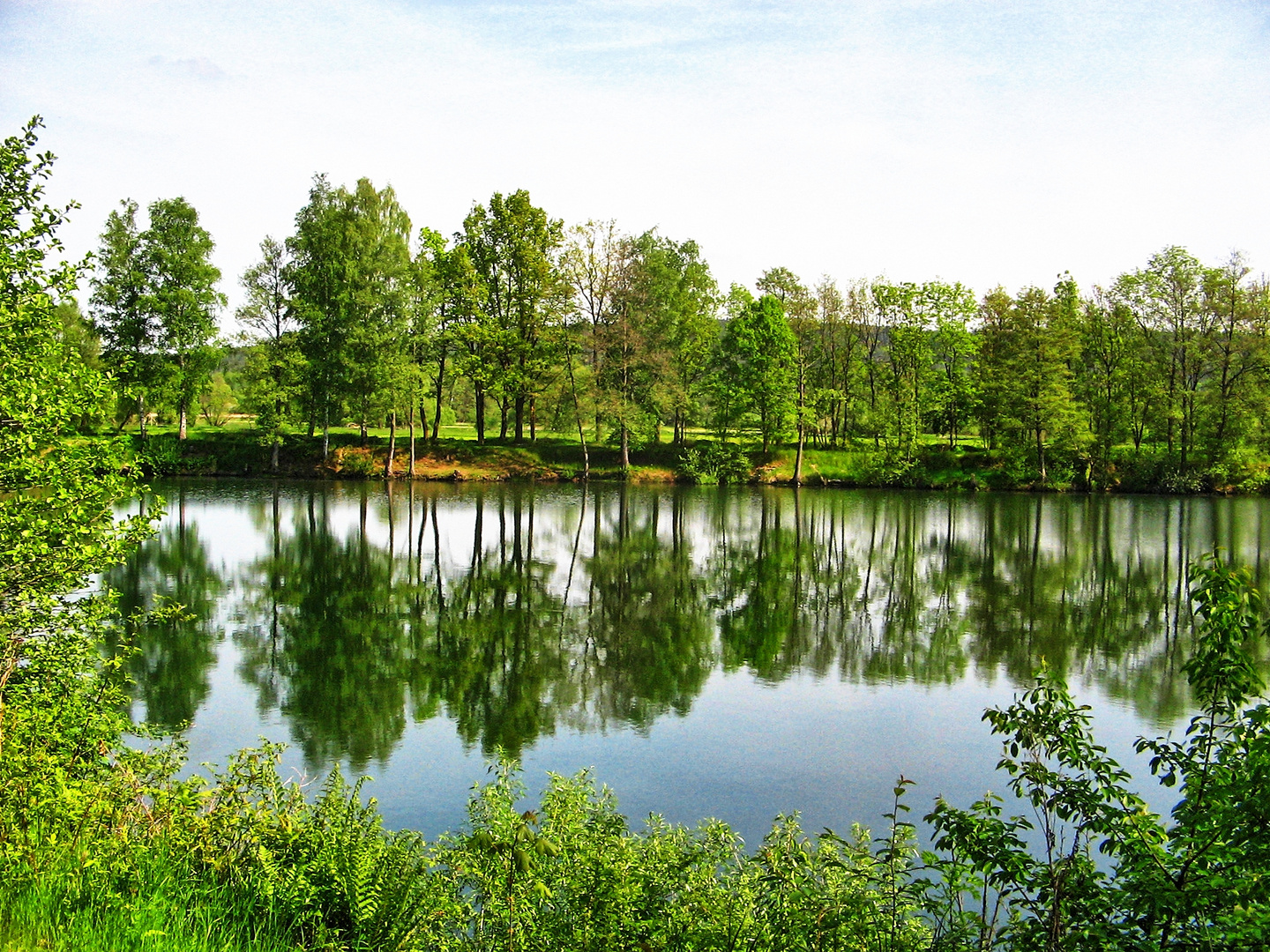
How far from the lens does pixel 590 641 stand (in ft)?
59.0

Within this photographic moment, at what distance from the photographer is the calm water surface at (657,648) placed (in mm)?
11727

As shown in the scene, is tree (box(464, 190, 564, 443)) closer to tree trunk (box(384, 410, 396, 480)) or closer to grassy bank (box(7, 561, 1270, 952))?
tree trunk (box(384, 410, 396, 480))

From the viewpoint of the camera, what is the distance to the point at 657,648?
17.8 meters

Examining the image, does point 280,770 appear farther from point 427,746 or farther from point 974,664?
point 974,664

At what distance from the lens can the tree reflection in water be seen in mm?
14492

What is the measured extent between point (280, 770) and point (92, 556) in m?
4.04

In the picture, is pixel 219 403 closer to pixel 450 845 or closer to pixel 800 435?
pixel 800 435

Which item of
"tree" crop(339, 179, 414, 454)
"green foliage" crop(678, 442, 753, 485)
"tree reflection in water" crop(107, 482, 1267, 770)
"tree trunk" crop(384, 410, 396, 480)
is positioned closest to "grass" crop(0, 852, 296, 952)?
"tree reflection in water" crop(107, 482, 1267, 770)

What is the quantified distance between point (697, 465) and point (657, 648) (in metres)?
38.5

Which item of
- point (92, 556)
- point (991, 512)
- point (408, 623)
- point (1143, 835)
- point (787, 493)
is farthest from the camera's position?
point (787, 493)

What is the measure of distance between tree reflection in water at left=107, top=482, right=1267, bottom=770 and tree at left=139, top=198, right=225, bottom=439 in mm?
15935

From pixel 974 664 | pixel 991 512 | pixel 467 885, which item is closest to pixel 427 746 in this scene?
pixel 467 885

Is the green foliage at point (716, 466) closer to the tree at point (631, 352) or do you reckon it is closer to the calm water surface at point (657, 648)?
the tree at point (631, 352)

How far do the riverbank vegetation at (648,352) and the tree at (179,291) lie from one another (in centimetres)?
11
